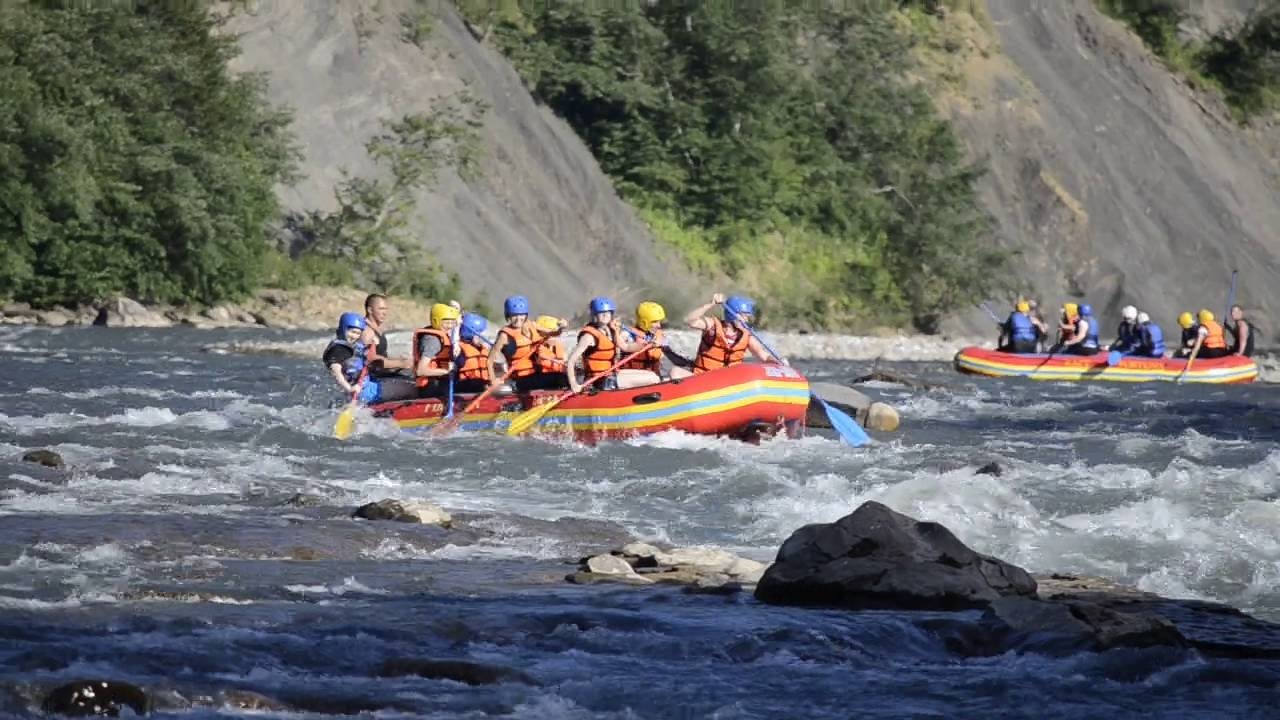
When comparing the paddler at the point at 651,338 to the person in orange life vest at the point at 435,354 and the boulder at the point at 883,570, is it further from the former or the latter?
the boulder at the point at 883,570

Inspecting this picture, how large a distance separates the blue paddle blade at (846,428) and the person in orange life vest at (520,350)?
2.83 metres

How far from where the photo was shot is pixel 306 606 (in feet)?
29.0

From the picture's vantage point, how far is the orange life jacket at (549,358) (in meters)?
19.3

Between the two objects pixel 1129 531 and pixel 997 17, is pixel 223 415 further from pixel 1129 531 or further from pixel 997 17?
pixel 997 17

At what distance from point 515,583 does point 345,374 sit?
9886mm

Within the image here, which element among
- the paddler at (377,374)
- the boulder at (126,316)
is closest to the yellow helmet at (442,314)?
the paddler at (377,374)

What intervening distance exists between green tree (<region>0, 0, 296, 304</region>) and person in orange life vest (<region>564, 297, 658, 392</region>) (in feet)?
65.2

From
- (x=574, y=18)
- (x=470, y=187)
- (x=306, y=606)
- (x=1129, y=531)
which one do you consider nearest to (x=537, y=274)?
(x=470, y=187)

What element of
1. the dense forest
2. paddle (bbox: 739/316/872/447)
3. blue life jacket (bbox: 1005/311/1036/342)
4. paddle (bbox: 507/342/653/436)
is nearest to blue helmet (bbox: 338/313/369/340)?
paddle (bbox: 507/342/653/436)

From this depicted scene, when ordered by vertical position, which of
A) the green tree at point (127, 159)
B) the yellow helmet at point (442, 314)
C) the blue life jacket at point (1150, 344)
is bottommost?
the blue life jacket at point (1150, 344)

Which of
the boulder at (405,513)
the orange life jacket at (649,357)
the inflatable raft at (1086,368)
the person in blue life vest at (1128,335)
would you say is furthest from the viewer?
the person in blue life vest at (1128,335)

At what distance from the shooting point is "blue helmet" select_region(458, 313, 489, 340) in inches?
758

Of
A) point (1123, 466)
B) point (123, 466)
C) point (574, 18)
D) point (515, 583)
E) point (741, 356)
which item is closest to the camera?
point (515, 583)

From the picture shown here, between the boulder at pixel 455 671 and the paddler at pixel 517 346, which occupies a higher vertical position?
the paddler at pixel 517 346
